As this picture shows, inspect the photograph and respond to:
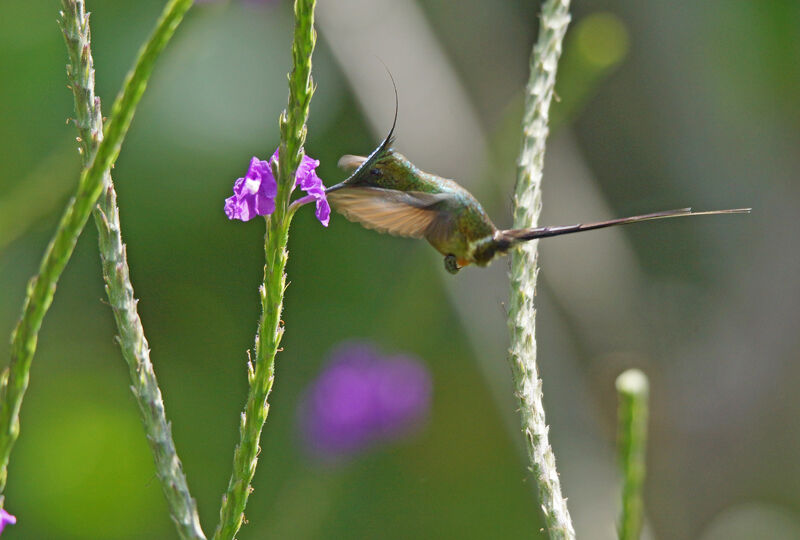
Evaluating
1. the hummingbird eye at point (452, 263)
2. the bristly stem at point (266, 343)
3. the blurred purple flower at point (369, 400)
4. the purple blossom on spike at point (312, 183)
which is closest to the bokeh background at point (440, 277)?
the blurred purple flower at point (369, 400)

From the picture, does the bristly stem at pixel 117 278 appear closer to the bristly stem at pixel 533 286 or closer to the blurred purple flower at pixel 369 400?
the bristly stem at pixel 533 286

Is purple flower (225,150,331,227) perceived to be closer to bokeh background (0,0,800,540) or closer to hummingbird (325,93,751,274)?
hummingbird (325,93,751,274)

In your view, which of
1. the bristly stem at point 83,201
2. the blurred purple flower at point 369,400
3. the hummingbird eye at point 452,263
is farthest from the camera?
the blurred purple flower at point 369,400

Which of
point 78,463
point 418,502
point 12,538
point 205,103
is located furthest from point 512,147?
point 12,538

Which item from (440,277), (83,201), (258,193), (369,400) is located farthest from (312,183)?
(440,277)

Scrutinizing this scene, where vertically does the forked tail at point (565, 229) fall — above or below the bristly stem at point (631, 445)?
above

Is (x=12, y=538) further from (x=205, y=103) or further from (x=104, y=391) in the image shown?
(x=205, y=103)
